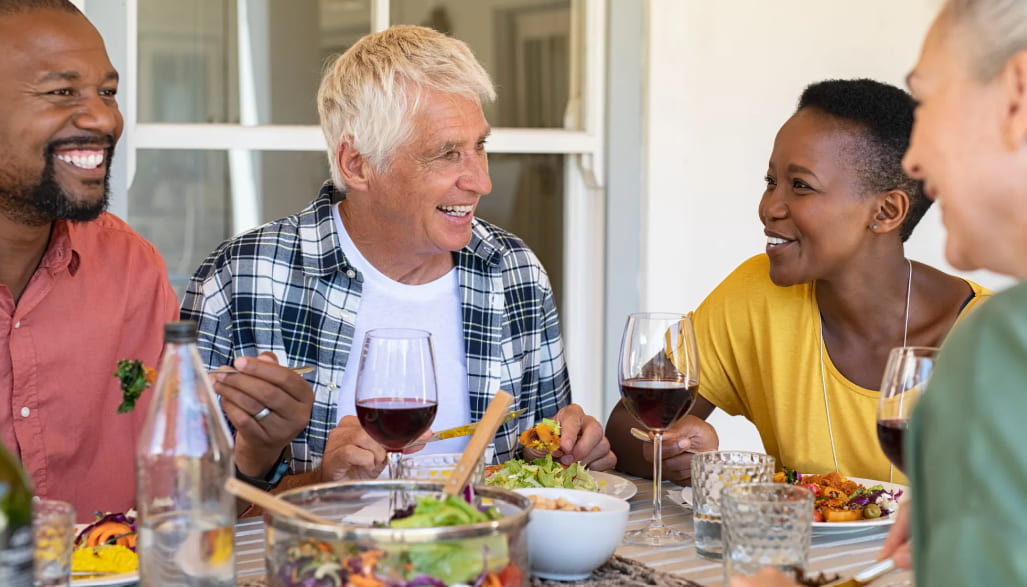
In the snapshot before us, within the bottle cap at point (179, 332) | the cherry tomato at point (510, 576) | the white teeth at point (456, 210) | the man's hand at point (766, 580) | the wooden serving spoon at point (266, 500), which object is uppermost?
the white teeth at point (456, 210)

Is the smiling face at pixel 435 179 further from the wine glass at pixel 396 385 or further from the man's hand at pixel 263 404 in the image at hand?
the wine glass at pixel 396 385

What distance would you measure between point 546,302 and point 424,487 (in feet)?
4.18

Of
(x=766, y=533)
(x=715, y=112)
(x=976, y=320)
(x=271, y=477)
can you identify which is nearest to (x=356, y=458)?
(x=271, y=477)

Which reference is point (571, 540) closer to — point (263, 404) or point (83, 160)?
point (263, 404)

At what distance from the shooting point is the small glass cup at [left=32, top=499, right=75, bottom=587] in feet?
3.66

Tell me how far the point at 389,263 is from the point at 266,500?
4.30 feet

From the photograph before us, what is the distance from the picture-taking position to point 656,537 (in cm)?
154

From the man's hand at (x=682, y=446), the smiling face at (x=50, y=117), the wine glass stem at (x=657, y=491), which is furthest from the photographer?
the smiling face at (x=50, y=117)

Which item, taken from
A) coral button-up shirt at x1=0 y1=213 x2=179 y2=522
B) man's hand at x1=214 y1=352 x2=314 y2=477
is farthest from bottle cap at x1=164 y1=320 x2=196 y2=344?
coral button-up shirt at x1=0 y1=213 x2=179 y2=522

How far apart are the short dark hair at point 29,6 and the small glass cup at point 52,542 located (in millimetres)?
1194

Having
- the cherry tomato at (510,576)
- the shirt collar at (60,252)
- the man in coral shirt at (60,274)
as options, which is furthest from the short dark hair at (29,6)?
the cherry tomato at (510,576)

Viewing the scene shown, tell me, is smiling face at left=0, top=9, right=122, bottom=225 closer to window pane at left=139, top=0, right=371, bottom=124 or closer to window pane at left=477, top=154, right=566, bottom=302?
window pane at left=139, top=0, right=371, bottom=124

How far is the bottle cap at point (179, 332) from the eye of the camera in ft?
3.72

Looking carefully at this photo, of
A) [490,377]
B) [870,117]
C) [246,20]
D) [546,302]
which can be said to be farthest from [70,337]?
[870,117]
